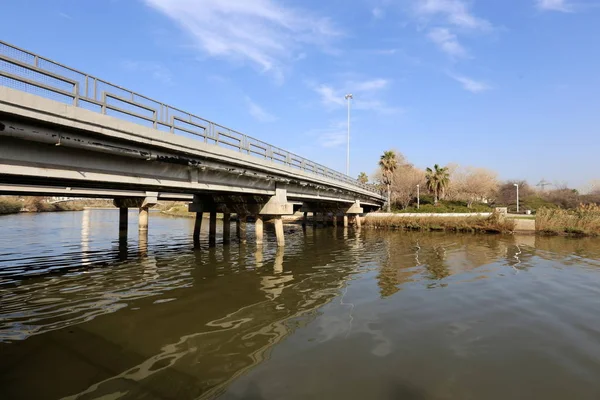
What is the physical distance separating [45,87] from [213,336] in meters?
8.66

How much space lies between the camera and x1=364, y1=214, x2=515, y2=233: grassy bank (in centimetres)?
3738

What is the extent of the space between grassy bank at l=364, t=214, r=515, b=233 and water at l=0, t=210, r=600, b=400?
23458 mm

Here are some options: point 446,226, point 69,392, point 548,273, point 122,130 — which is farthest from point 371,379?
point 446,226

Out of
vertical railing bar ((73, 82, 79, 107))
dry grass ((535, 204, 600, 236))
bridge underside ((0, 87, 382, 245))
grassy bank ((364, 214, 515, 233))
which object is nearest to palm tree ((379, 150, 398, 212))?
grassy bank ((364, 214, 515, 233))

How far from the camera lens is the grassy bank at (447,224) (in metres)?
37.4

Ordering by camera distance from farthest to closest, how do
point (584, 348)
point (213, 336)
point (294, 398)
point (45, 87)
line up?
point (45, 87) < point (213, 336) < point (584, 348) < point (294, 398)

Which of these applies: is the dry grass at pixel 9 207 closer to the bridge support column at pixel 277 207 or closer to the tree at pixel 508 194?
the bridge support column at pixel 277 207

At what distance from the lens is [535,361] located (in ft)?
20.6

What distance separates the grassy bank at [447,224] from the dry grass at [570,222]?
2997 mm

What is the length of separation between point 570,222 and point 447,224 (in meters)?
12.1

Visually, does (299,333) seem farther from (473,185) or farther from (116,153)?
(473,185)

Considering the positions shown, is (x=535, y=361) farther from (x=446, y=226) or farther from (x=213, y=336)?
(x=446, y=226)

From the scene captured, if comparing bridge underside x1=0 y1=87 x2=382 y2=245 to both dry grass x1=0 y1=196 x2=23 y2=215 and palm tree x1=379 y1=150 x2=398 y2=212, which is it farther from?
dry grass x1=0 y1=196 x2=23 y2=215

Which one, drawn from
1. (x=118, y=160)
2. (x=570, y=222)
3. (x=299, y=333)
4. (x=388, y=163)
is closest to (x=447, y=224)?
(x=570, y=222)
